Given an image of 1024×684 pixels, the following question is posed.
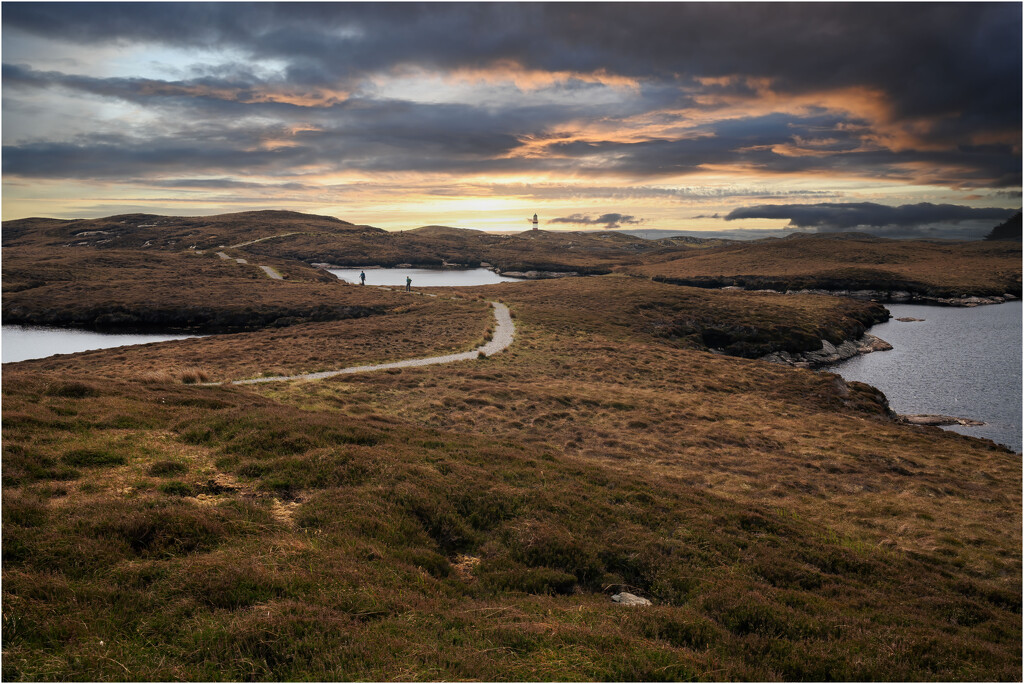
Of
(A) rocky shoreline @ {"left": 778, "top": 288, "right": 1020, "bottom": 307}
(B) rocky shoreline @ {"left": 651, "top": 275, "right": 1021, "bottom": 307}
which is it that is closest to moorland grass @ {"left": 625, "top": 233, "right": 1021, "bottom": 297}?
(B) rocky shoreline @ {"left": 651, "top": 275, "right": 1021, "bottom": 307}

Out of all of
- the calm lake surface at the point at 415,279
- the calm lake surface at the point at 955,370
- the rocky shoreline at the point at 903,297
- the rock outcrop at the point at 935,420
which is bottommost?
the rock outcrop at the point at 935,420

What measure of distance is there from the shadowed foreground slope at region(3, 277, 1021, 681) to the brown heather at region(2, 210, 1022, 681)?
0.06 metres

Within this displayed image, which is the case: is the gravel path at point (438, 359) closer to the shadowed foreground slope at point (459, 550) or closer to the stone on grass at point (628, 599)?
the shadowed foreground slope at point (459, 550)

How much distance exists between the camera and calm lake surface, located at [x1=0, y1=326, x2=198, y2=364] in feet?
171

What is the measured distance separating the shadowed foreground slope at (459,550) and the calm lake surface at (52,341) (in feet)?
135

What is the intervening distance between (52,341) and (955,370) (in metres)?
103

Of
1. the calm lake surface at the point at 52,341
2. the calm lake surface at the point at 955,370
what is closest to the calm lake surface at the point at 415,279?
the calm lake surface at the point at 52,341

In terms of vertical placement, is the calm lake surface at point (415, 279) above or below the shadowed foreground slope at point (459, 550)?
above

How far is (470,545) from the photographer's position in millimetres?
11734

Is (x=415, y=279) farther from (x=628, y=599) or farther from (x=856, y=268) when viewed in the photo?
(x=628, y=599)

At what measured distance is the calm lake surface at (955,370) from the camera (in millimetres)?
40500

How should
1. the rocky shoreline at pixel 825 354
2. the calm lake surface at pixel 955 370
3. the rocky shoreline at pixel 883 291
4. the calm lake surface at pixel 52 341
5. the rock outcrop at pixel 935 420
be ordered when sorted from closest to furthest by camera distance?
the rock outcrop at pixel 935 420, the calm lake surface at pixel 955 370, the calm lake surface at pixel 52 341, the rocky shoreline at pixel 825 354, the rocky shoreline at pixel 883 291

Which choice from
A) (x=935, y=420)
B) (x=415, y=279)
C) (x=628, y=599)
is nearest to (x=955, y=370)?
(x=935, y=420)

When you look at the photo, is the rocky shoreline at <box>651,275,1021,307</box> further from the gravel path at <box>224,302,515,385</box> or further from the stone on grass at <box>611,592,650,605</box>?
the stone on grass at <box>611,592,650,605</box>
